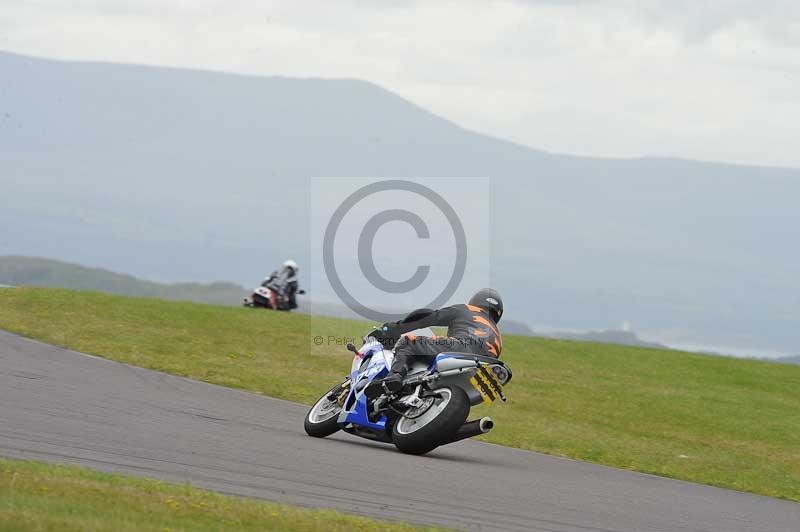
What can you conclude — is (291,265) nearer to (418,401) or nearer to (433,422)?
(418,401)

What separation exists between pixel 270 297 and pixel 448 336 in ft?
67.8

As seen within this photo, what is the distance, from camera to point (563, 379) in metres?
25.8

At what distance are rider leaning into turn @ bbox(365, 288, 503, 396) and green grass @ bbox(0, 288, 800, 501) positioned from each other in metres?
3.27

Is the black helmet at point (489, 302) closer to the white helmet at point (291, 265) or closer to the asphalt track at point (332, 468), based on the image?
the asphalt track at point (332, 468)

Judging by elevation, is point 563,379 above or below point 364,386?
below

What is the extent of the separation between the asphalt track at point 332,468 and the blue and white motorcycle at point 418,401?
24cm

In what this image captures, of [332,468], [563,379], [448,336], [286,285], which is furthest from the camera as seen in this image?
[286,285]

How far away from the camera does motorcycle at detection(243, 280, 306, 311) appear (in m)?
33.9

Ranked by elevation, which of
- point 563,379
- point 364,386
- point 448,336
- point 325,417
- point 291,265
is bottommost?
point 325,417

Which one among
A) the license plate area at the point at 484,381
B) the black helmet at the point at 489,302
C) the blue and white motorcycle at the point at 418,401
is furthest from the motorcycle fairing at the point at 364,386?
the black helmet at the point at 489,302

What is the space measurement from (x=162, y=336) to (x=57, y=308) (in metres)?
2.63

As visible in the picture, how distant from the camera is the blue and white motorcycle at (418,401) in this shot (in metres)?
12.9

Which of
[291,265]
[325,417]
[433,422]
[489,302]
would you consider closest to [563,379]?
[291,265]

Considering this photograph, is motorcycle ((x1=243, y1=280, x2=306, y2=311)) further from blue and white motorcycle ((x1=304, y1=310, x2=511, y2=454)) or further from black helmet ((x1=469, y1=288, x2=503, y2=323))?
black helmet ((x1=469, y1=288, x2=503, y2=323))
